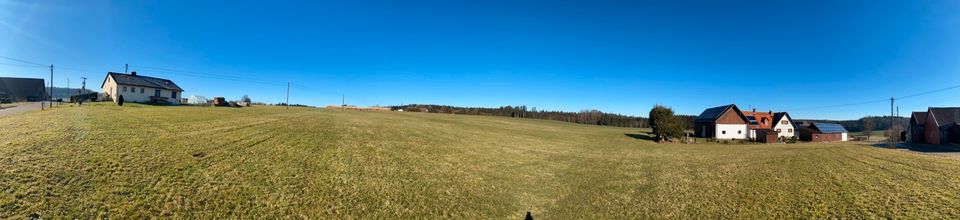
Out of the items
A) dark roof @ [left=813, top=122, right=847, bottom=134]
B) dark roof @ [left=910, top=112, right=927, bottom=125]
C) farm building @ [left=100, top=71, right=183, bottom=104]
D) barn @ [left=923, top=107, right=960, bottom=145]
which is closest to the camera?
barn @ [left=923, top=107, right=960, bottom=145]

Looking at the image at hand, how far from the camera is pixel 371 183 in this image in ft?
40.8

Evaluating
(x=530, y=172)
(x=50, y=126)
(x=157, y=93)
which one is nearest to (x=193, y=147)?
(x=50, y=126)

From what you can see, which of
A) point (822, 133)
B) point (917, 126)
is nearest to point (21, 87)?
point (822, 133)

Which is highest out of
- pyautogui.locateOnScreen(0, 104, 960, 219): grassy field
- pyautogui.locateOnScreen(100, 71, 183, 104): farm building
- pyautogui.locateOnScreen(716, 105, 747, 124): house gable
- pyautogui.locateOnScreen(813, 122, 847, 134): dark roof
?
pyautogui.locateOnScreen(100, 71, 183, 104): farm building

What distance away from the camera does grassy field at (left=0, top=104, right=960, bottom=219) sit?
8.88 metres

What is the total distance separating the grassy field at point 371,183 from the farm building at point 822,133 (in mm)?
54865

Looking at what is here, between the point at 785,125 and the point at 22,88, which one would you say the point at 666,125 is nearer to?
the point at 785,125

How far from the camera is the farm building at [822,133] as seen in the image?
5872 cm

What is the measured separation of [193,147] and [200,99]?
75.3 meters

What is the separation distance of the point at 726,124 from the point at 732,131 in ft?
6.04

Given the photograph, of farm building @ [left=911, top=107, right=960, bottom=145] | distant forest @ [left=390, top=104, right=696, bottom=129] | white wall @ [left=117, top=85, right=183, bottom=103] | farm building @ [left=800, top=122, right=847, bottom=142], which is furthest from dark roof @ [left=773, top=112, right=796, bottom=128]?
white wall @ [left=117, top=85, right=183, bottom=103]

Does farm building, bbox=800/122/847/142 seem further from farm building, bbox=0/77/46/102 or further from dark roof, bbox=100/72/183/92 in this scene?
farm building, bbox=0/77/46/102

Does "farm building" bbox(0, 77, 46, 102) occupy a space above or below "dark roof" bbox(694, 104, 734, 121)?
above

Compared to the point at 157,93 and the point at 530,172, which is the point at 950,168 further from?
the point at 157,93
